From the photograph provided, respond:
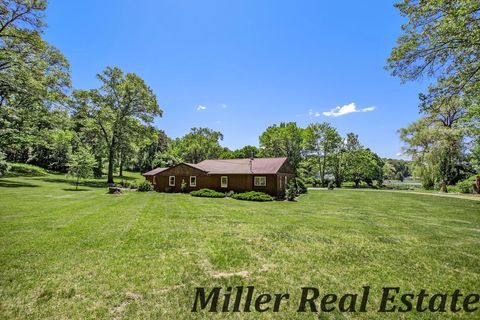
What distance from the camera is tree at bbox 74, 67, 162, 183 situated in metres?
32.3

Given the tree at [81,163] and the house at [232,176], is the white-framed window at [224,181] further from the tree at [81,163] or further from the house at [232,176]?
the tree at [81,163]

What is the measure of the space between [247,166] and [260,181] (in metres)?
3.14

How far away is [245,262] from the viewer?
585 cm

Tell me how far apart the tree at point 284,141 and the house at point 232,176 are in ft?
77.1

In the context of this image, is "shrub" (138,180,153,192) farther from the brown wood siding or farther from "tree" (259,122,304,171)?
"tree" (259,122,304,171)

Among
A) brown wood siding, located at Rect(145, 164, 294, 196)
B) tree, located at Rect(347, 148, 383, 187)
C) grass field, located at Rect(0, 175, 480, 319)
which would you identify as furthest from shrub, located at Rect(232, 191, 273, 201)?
tree, located at Rect(347, 148, 383, 187)

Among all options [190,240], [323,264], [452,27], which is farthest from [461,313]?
[452,27]

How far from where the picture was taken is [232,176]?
25.3 m

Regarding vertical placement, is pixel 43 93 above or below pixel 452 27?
above

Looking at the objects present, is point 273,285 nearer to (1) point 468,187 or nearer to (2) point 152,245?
(2) point 152,245

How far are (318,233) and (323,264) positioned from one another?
10.3 feet

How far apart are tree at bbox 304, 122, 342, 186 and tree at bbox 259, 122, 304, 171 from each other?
2.69 m

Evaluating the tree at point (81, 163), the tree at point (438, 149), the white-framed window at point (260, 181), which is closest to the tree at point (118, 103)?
the tree at point (81, 163)

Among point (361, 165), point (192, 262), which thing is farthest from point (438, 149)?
point (192, 262)
